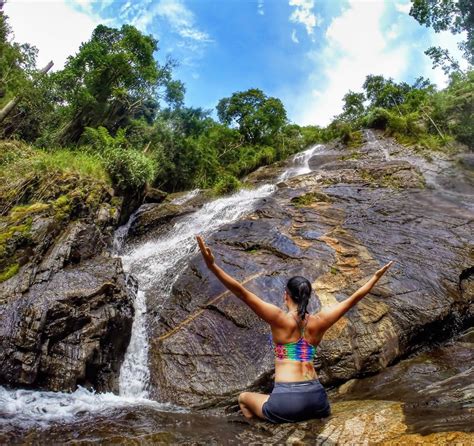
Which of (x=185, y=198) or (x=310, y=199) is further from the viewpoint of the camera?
(x=185, y=198)

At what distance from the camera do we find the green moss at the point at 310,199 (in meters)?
12.9

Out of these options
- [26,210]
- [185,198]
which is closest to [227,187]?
[185,198]

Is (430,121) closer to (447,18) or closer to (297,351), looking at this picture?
(447,18)

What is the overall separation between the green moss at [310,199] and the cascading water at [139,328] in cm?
172

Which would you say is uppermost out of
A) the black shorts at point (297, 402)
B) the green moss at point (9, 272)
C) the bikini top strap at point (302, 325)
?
the green moss at point (9, 272)

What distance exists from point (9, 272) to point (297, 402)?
258 inches

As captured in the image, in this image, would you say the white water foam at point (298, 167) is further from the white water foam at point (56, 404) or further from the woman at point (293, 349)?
the woman at point (293, 349)

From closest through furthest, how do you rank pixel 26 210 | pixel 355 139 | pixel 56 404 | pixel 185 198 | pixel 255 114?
pixel 56 404 → pixel 26 210 → pixel 185 198 → pixel 355 139 → pixel 255 114

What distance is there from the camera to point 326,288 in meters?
7.84

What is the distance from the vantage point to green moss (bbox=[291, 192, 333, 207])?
1286cm

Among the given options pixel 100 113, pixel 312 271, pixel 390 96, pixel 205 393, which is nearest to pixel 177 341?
pixel 205 393

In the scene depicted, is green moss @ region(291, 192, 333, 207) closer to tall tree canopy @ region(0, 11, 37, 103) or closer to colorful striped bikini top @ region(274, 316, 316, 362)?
colorful striped bikini top @ region(274, 316, 316, 362)

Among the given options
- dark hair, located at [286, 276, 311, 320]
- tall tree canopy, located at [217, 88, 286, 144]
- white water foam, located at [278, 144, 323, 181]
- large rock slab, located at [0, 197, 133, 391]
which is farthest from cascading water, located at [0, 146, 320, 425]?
tall tree canopy, located at [217, 88, 286, 144]

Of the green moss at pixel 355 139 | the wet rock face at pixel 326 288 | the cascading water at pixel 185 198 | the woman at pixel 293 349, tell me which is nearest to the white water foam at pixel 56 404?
the wet rock face at pixel 326 288
